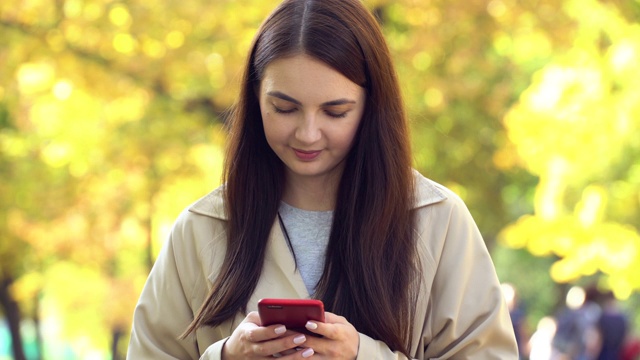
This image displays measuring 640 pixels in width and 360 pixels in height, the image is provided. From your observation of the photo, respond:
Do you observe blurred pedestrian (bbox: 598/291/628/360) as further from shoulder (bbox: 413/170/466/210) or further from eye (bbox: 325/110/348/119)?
eye (bbox: 325/110/348/119)

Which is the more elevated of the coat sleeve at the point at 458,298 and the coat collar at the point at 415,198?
the coat collar at the point at 415,198

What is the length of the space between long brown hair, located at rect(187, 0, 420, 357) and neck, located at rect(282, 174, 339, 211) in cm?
5

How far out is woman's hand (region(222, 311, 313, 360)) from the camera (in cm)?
272

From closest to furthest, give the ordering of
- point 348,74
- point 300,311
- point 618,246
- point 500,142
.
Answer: point 300,311, point 348,74, point 618,246, point 500,142

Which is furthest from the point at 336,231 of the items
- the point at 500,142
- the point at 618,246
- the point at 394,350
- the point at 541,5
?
the point at 500,142

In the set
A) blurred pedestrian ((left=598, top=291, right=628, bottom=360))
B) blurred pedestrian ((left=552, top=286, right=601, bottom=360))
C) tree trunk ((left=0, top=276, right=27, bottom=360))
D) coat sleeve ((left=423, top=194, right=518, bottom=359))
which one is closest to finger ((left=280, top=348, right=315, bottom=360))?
coat sleeve ((left=423, top=194, right=518, bottom=359))

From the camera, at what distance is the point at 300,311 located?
2666mm

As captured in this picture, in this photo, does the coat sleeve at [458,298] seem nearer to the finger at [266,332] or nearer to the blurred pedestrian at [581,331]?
the finger at [266,332]

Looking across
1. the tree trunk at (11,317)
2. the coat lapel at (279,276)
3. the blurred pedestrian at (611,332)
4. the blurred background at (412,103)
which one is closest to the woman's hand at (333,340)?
the coat lapel at (279,276)

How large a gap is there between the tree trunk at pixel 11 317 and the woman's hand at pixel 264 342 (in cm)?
1603

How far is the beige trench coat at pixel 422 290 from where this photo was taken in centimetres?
300

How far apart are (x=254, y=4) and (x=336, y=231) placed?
21.2 feet

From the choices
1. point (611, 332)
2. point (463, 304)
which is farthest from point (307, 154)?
point (611, 332)

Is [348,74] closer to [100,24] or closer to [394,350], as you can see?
[394,350]
